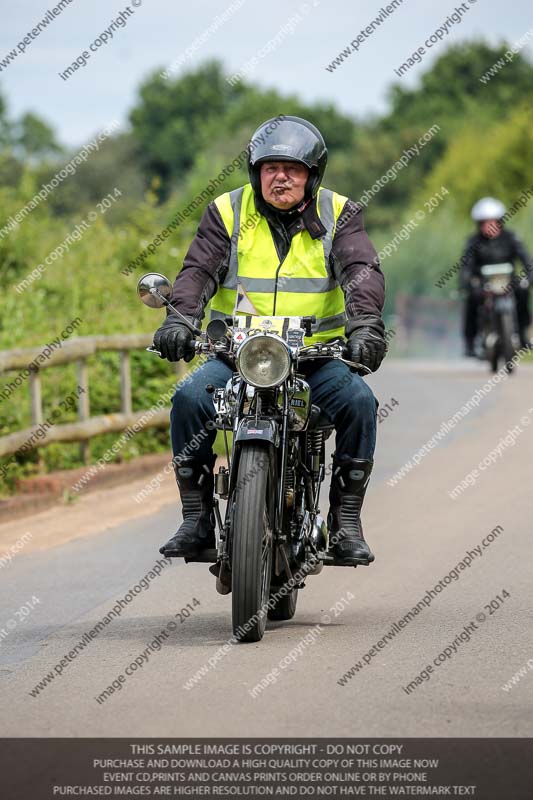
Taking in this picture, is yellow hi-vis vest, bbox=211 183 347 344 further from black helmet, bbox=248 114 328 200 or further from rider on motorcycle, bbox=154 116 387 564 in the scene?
black helmet, bbox=248 114 328 200

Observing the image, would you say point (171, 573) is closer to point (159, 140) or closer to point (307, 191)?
point (307, 191)

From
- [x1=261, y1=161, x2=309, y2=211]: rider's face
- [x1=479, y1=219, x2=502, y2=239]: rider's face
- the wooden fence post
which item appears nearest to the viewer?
[x1=261, y1=161, x2=309, y2=211]: rider's face

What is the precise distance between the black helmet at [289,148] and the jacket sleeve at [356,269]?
0.22m

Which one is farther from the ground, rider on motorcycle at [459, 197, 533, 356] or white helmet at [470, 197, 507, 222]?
white helmet at [470, 197, 507, 222]

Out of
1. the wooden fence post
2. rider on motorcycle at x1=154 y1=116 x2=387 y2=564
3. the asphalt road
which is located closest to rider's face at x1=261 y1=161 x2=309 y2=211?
rider on motorcycle at x1=154 y1=116 x2=387 y2=564

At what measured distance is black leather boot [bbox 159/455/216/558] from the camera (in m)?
6.87

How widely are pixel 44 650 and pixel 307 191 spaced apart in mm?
2278

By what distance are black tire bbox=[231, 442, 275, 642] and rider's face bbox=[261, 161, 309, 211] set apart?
1.20 m

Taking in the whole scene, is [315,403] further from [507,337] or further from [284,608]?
[507,337]

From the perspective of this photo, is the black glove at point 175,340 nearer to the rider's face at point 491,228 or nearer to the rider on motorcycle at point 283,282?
the rider on motorcycle at point 283,282

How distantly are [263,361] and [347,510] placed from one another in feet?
3.80

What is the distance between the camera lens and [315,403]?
6938mm

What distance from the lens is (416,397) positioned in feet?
64.2

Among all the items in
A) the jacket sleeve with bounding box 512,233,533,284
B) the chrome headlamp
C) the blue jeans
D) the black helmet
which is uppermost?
the black helmet
